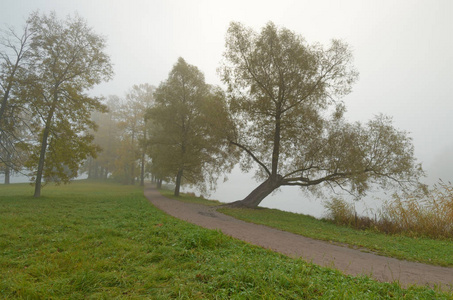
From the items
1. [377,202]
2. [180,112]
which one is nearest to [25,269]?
[377,202]

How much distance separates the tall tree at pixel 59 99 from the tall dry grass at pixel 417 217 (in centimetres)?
1830

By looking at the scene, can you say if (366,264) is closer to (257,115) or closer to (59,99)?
(257,115)

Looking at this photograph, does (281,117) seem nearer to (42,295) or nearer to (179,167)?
(179,167)

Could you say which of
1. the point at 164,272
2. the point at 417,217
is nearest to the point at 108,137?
the point at 164,272

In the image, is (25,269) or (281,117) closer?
(25,269)

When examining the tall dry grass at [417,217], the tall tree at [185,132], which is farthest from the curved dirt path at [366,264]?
the tall tree at [185,132]

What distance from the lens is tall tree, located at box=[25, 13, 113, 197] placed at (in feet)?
50.1

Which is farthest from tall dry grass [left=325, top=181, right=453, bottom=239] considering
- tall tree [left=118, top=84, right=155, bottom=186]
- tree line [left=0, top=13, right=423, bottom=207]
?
tall tree [left=118, top=84, right=155, bottom=186]

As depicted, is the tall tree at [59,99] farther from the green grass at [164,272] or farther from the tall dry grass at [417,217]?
the tall dry grass at [417,217]

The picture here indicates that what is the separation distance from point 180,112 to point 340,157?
13.4m

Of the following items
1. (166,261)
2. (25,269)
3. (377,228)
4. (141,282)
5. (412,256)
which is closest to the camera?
(141,282)

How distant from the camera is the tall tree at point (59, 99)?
50.1 ft

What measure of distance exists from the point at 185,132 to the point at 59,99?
9478mm

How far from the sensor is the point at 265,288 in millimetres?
3215
